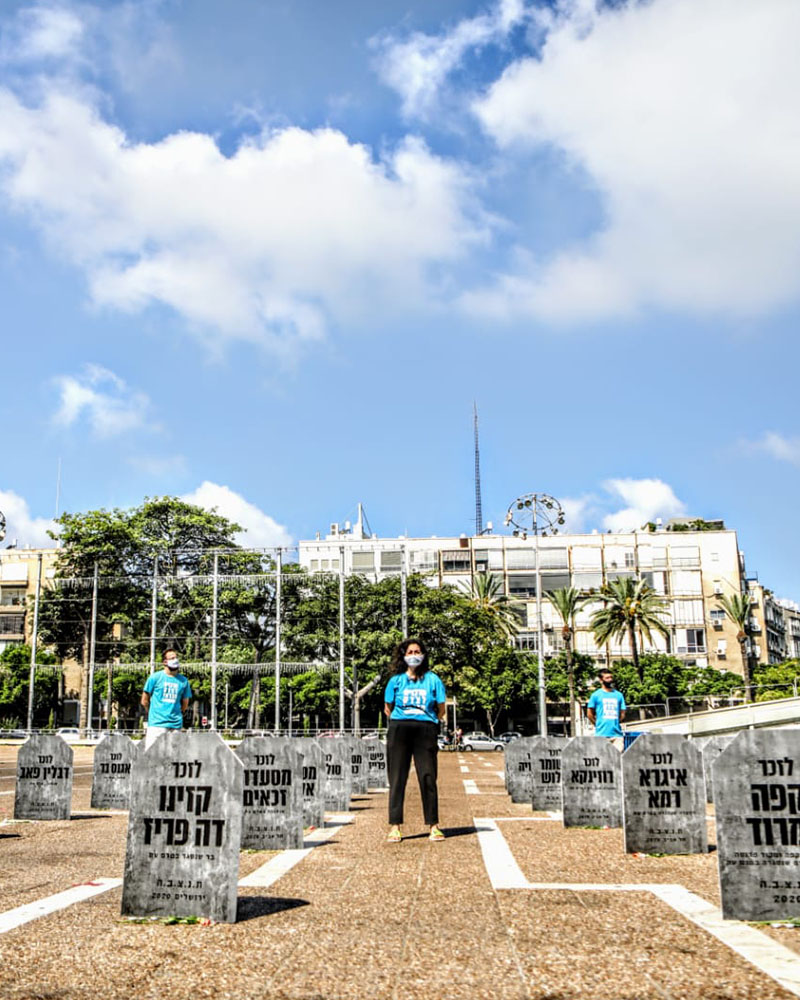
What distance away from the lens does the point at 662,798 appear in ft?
25.4

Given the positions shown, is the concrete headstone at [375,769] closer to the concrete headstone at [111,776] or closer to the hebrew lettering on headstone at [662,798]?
the concrete headstone at [111,776]

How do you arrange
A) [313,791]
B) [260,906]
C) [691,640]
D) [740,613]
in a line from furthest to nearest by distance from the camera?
[691,640] → [740,613] → [313,791] → [260,906]

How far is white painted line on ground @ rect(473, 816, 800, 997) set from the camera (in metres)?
4.17

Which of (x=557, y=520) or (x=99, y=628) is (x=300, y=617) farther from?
(x=557, y=520)

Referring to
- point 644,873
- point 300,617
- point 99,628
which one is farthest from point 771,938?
point 99,628

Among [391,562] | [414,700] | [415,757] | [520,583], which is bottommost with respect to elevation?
[415,757]

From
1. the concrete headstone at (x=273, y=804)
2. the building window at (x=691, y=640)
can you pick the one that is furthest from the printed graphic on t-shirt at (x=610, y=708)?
the building window at (x=691, y=640)

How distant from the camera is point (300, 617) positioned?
56.5m

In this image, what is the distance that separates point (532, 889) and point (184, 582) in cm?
5101

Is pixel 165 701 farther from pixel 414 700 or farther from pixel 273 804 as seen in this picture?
pixel 414 700

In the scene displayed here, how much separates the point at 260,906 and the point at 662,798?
11.5 feet

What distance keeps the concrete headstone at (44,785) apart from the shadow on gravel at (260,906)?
19.8 ft

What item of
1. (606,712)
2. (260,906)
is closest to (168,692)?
(606,712)

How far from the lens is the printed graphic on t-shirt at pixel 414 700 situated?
897cm
